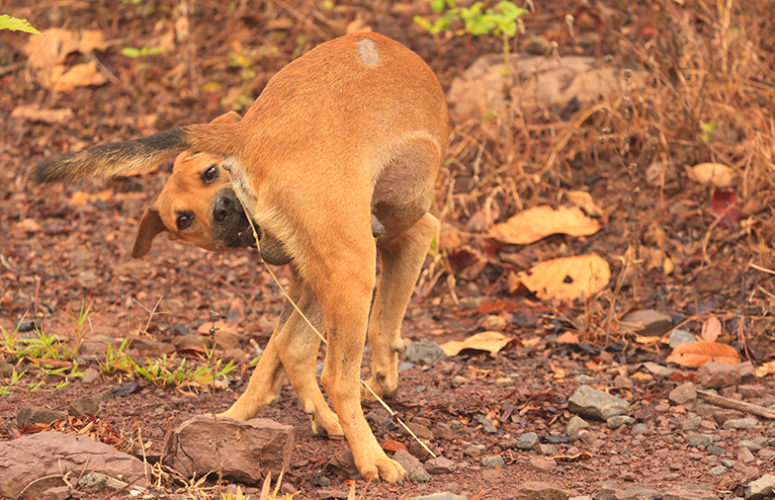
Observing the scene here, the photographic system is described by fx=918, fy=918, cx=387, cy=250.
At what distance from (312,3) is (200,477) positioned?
7.02m

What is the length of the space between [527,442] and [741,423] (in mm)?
1096

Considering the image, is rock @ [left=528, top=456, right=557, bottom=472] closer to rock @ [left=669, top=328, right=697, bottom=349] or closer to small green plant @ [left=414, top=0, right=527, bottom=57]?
rock @ [left=669, top=328, right=697, bottom=349]

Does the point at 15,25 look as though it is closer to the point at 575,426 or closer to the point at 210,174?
the point at 210,174

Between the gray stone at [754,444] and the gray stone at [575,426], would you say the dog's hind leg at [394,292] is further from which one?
the gray stone at [754,444]

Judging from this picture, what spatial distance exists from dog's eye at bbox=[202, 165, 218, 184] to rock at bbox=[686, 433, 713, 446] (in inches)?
103

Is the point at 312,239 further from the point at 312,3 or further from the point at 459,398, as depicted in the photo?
the point at 312,3

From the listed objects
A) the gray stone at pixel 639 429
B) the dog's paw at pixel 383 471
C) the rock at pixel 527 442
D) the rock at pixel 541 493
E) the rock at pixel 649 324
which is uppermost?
the rock at pixel 541 493

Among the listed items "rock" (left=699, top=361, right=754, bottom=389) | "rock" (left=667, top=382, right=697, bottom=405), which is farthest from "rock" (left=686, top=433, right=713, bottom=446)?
"rock" (left=699, top=361, right=754, bottom=389)

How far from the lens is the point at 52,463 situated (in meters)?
3.45

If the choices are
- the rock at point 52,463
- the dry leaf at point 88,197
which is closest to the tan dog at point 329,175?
the rock at point 52,463

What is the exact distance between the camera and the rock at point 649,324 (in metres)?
5.91

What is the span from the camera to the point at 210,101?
9336mm

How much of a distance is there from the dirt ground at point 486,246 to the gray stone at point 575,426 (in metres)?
0.05

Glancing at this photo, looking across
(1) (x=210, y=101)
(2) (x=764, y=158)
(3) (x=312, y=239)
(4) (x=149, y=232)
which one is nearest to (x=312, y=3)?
(1) (x=210, y=101)
